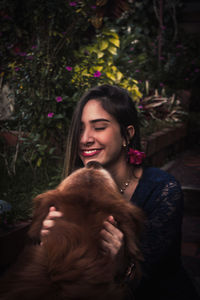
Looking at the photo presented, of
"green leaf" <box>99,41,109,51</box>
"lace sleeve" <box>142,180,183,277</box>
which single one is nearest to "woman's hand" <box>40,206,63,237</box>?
"lace sleeve" <box>142,180,183,277</box>

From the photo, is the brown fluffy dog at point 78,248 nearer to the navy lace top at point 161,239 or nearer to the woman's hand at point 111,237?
the woman's hand at point 111,237

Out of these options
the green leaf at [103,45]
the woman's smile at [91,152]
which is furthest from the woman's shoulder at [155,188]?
the green leaf at [103,45]

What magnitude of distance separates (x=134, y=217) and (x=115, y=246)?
19 centimetres

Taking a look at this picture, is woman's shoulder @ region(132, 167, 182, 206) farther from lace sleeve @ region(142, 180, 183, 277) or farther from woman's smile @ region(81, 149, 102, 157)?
woman's smile @ region(81, 149, 102, 157)

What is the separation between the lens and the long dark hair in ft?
7.09

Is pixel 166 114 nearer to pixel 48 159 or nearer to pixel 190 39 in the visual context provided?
pixel 48 159

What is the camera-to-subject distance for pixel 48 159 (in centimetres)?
387

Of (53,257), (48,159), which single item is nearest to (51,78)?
(48,159)

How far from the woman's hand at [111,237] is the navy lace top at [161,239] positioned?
54cm

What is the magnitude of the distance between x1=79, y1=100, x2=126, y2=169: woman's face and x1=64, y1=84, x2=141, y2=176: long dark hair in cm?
4

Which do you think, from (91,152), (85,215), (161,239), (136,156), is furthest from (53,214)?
(136,156)

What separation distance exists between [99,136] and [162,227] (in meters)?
0.69

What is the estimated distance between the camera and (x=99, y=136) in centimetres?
204

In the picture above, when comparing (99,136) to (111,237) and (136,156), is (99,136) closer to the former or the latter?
(136,156)
